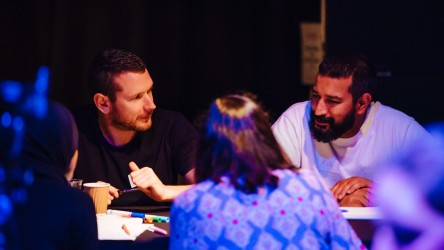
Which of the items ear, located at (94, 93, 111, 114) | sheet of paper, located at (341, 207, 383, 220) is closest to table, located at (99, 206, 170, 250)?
sheet of paper, located at (341, 207, 383, 220)

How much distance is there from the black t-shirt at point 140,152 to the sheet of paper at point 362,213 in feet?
2.84

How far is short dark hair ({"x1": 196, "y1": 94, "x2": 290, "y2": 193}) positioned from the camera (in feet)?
5.08

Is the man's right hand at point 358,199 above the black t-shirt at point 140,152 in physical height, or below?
below

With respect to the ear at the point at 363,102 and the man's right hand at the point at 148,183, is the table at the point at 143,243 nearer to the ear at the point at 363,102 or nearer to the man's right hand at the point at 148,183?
the man's right hand at the point at 148,183

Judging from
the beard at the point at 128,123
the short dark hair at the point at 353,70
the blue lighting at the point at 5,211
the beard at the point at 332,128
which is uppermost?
the short dark hair at the point at 353,70

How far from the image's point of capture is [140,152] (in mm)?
2689

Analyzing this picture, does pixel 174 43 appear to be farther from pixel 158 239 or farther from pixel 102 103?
pixel 158 239

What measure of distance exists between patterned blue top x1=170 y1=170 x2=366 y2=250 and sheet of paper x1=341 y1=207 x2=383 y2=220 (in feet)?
1.22

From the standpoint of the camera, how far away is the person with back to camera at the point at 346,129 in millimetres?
2783

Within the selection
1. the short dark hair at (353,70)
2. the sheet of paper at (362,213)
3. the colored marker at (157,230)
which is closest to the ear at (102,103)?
the colored marker at (157,230)

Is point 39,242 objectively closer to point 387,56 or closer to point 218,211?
point 218,211

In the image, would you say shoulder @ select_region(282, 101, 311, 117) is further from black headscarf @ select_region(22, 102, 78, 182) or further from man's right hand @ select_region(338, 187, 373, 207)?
black headscarf @ select_region(22, 102, 78, 182)

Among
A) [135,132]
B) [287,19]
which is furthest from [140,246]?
[287,19]

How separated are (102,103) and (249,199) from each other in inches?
53.1
